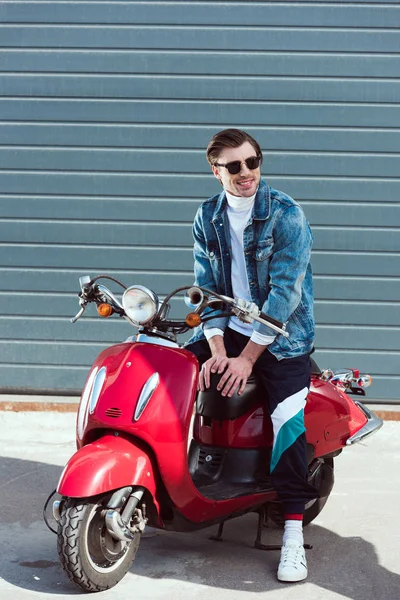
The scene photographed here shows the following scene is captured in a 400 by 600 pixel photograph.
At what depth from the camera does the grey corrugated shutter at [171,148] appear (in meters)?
5.77

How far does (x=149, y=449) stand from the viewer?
3.19m

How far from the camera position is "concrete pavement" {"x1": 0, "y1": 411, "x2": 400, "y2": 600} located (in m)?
3.21

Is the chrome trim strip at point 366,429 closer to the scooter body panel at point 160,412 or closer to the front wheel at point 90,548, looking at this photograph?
the scooter body panel at point 160,412

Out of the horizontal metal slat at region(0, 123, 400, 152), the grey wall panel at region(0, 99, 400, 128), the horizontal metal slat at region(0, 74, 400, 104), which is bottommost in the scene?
the horizontal metal slat at region(0, 123, 400, 152)

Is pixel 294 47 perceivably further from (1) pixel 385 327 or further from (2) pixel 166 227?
(1) pixel 385 327

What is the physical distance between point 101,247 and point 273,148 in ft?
4.00

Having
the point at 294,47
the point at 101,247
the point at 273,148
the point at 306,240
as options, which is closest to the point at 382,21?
the point at 294,47

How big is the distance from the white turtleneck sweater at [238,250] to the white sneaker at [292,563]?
78cm

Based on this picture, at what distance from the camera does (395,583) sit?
131 inches

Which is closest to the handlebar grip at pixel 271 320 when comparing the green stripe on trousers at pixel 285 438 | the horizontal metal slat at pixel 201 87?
the green stripe on trousers at pixel 285 438

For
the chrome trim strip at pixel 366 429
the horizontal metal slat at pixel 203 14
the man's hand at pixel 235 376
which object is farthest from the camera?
the horizontal metal slat at pixel 203 14

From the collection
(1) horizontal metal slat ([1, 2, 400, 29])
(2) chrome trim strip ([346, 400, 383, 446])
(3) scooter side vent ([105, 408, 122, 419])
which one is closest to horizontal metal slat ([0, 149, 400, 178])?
(1) horizontal metal slat ([1, 2, 400, 29])

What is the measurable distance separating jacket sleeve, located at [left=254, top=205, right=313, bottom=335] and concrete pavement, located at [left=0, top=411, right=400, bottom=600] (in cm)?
87

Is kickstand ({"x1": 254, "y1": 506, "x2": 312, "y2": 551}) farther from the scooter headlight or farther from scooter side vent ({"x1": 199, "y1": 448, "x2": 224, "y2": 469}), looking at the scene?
the scooter headlight
